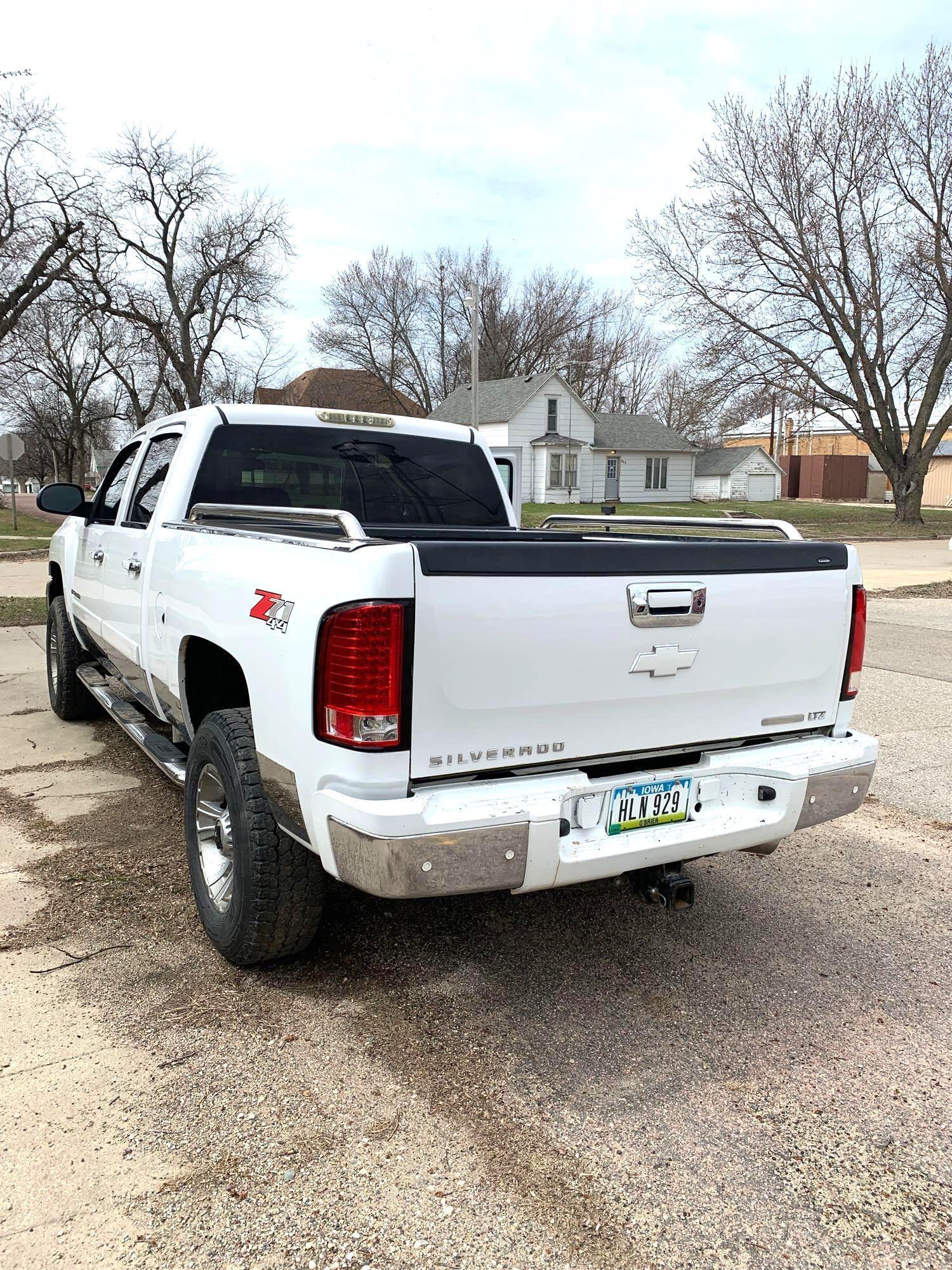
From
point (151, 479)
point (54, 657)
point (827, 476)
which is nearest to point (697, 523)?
point (151, 479)

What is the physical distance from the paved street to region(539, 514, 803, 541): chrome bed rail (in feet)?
5.13

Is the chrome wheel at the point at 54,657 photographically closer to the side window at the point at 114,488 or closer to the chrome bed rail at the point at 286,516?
the side window at the point at 114,488

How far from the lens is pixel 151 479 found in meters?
4.85

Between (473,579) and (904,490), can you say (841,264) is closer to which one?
(904,490)

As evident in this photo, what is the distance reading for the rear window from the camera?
4410mm

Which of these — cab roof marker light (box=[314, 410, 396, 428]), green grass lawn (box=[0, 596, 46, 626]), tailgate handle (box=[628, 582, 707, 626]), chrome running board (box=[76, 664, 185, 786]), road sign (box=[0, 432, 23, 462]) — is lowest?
green grass lawn (box=[0, 596, 46, 626])

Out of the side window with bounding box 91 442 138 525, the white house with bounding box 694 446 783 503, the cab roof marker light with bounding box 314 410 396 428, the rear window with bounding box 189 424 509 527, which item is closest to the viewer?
the rear window with bounding box 189 424 509 527

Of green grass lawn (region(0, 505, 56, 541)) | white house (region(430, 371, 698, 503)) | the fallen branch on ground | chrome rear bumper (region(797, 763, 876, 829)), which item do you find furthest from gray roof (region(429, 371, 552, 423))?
chrome rear bumper (region(797, 763, 876, 829))

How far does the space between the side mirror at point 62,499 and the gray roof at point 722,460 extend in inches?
2162

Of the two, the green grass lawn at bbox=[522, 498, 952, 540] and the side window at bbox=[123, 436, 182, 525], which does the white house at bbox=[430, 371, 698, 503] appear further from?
the side window at bbox=[123, 436, 182, 525]

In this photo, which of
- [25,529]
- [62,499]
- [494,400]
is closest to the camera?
[62,499]

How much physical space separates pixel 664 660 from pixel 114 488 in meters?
4.10

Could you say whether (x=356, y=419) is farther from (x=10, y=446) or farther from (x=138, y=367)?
(x=138, y=367)

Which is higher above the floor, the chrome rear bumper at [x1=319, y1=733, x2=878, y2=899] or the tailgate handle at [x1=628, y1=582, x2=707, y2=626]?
the tailgate handle at [x1=628, y1=582, x2=707, y2=626]
